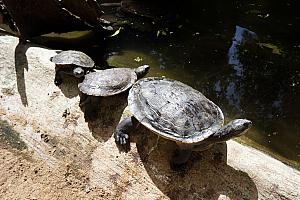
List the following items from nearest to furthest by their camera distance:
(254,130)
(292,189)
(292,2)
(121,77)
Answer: (292,189)
(121,77)
(254,130)
(292,2)

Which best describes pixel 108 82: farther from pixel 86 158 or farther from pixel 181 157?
pixel 181 157

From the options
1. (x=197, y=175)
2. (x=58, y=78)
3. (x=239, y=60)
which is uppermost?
(x=58, y=78)

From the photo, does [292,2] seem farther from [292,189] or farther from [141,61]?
[292,189]

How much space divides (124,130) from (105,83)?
22.9 inches

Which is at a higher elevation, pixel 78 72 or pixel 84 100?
pixel 78 72

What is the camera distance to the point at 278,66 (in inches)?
256

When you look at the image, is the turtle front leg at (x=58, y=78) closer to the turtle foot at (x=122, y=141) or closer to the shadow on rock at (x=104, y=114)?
the shadow on rock at (x=104, y=114)

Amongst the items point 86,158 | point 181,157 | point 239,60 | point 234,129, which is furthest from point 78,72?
point 239,60

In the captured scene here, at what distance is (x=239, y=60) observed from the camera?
6.69 metres

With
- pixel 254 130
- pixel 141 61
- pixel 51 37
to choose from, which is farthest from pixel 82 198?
pixel 51 37

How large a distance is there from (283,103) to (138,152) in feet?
10.8

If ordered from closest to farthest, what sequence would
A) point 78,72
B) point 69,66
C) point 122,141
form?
point 122,141
point 78,72
point 69,66

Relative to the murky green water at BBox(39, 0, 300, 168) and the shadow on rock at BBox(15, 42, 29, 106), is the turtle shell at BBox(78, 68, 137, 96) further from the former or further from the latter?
the murky green water at BBox(39, 0, 300, 168)

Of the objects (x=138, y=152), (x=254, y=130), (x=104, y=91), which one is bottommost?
(x=254, y=130)
